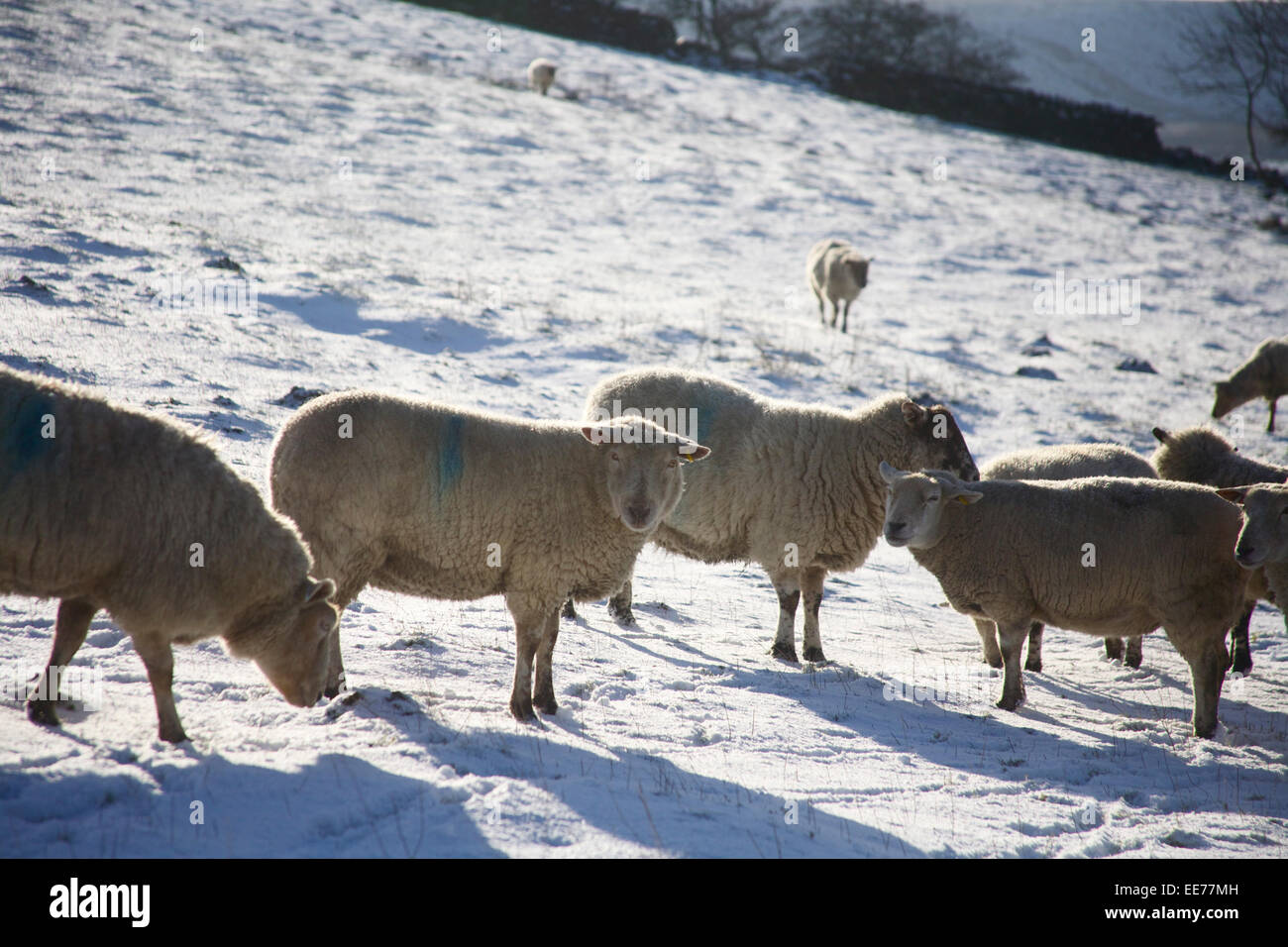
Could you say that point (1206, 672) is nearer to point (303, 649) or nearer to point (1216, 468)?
point (1216, 468)

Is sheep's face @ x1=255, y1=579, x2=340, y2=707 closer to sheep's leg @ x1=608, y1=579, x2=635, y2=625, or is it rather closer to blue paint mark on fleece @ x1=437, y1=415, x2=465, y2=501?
blue paint mark on fleece @ x1=437, y1=415, x2=465, y2=501

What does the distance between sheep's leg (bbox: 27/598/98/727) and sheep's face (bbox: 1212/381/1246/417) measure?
1638cm

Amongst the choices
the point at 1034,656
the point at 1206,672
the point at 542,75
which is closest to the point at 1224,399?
the point at 1034,656

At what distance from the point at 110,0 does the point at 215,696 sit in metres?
28.0

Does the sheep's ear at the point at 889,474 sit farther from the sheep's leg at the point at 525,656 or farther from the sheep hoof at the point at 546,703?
the sheep hoof at the point at 546,703

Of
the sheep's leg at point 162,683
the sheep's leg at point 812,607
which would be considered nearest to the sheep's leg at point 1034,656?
the sheep's leg at point 812,607

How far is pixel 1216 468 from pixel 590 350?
26.5 ft

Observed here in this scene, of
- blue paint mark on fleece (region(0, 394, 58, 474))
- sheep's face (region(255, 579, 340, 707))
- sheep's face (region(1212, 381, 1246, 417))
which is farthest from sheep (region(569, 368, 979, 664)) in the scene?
sheep's face (region(1212, 381, 1246, 417))

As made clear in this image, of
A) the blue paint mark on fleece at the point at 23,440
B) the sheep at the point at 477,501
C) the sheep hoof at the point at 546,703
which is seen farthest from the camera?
the sheep hoof at the point at 546,703

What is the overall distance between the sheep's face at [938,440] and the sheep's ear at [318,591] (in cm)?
505

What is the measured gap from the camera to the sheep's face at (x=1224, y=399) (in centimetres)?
1573

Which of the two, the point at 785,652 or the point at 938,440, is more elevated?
the point at 938,440

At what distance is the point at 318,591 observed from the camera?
4754 millimetres
